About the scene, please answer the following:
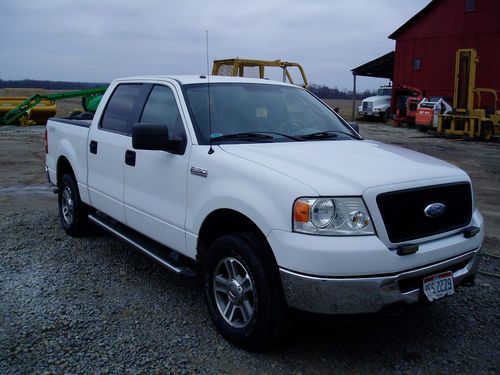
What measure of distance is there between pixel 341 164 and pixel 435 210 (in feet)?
2.14

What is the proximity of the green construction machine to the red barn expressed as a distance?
17.7 metres

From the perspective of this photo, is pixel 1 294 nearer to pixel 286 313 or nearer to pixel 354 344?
pixel 286 313

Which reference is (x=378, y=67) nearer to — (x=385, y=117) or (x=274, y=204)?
(x=385, y=117)

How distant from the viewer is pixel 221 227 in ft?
12.4

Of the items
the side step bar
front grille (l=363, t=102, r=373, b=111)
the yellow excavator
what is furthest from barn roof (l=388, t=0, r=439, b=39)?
the side step bar

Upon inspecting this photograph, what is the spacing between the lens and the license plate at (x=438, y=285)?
3227 mm

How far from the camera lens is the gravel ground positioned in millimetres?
3328

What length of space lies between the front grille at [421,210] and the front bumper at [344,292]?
0.27 m

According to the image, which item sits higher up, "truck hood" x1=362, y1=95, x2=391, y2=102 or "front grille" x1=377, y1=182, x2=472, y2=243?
"truck hood" x1=362, y1=95, x2=391, y2=102

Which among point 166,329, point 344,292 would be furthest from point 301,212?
point 166,329

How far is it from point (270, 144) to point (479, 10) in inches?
1044

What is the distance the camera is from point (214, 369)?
3285 millimetres

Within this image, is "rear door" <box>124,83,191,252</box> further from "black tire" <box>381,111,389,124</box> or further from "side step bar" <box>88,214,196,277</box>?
"black tire" <box>381,111,389,124</box>

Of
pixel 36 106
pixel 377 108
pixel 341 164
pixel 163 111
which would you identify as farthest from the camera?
pixel 377 108
